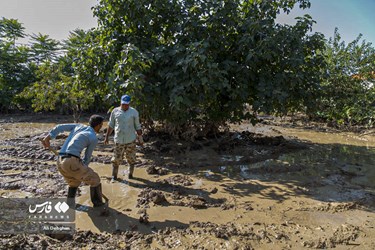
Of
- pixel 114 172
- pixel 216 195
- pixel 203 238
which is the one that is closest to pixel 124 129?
pixel 114 172

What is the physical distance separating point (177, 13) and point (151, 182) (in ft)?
14.1

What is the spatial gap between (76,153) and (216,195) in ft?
7.73

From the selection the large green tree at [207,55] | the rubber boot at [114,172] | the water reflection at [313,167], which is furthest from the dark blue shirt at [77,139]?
the water reflection at [313,167]

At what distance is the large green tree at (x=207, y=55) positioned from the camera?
6520 millimetres

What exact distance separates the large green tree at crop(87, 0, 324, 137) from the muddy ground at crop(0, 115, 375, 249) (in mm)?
Result: 1282

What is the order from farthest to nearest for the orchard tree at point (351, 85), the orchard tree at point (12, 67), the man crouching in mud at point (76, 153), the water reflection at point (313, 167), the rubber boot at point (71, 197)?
the orchard tree at point (12, 67)
the orchard tree at point (351, 85)
the water reflection at point (313, 167)
the rubber boot at point (71, 197)
the man crouching in mud at point (76, 153)

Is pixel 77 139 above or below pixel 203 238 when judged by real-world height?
above

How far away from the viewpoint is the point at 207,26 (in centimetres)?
721

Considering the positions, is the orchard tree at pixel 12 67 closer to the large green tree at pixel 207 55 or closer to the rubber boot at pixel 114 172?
the large green tree at pixel 207 55

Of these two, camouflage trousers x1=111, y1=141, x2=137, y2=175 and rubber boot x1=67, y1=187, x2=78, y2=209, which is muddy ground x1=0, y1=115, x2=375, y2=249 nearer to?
rubber boot x1=67, y1=187, x2=78, y2=209

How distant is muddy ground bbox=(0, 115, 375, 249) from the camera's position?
11.3ft

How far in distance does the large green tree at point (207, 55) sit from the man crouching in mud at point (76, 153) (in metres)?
2.31

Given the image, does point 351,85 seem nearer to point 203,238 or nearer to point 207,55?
point 207,55

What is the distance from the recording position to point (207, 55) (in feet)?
22.4
